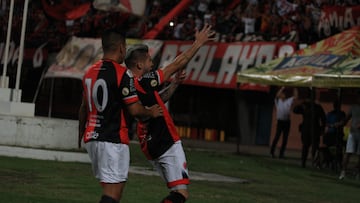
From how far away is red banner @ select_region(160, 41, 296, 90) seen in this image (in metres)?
30.6

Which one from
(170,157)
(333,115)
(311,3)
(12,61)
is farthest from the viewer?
(12,61)

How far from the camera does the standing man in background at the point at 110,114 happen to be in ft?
25.4

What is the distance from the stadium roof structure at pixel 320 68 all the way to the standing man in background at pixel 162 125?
11.6 meters

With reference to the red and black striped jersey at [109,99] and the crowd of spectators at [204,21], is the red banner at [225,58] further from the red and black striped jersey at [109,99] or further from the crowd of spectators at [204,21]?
the red and black striped jersey at [109,99]

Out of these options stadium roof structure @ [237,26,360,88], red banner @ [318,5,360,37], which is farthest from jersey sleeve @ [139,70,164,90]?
red banner @ [318,5,360,37]

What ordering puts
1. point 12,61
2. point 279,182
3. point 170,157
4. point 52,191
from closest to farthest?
point 170,157, point 52,191, point 279,182, point 12,61

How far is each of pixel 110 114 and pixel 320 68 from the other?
14.8m

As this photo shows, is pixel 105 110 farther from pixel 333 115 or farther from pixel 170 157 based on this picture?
pixel 333 115

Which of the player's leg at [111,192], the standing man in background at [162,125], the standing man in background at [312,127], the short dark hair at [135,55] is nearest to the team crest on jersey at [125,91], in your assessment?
the player's leg at [111,192]

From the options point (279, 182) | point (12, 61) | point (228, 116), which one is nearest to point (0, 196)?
point (279, 182)

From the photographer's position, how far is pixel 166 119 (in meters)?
8.99

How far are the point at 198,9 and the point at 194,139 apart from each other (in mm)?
5002

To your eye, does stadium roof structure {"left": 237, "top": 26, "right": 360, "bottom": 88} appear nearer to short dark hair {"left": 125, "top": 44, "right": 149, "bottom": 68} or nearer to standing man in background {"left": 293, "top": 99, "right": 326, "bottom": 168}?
standing man in background {"left": 293, "top": 99, "right": 326, "bottom": 168}

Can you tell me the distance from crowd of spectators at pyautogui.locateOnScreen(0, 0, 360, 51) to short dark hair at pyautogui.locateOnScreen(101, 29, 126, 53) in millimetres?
18888
